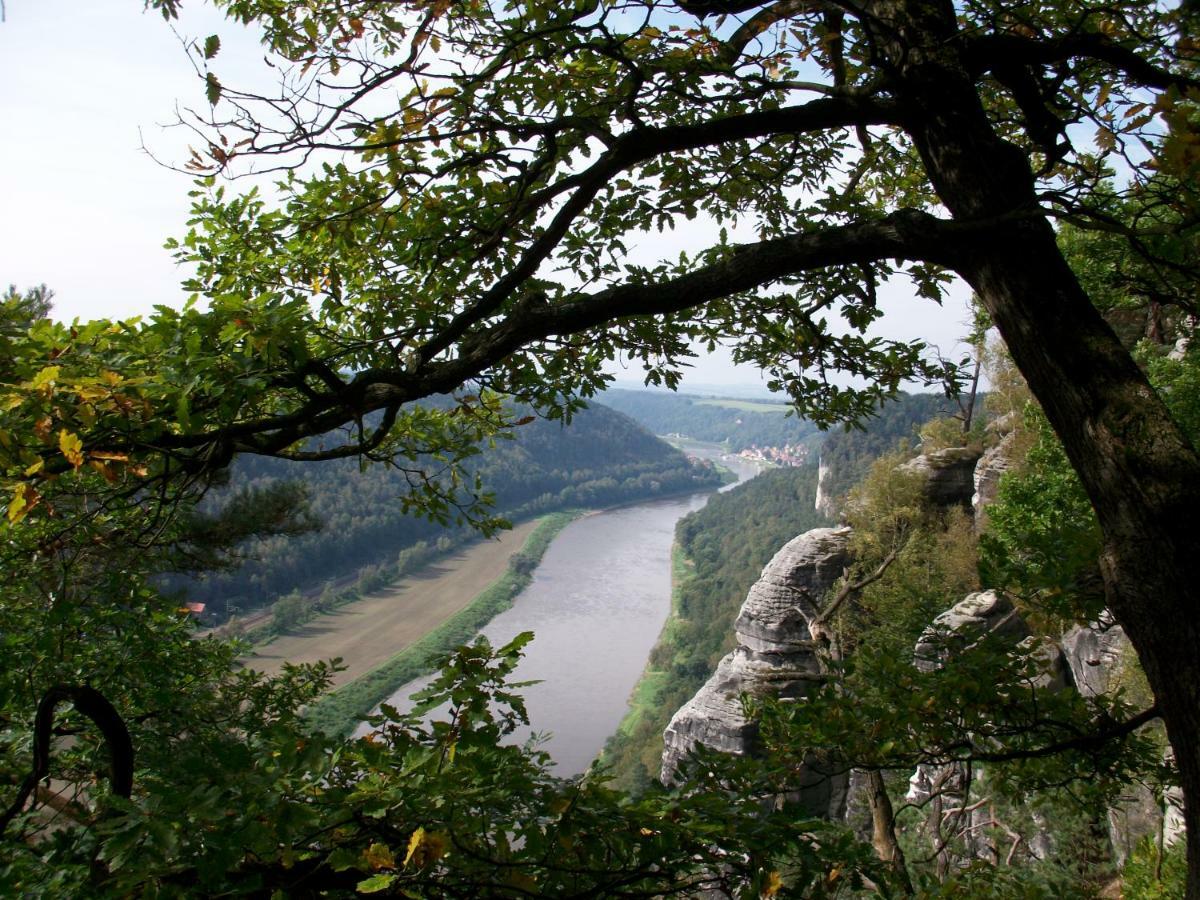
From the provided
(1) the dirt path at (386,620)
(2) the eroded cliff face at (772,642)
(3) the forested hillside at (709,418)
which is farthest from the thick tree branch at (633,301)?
(3) the forested hillside at (709,418)

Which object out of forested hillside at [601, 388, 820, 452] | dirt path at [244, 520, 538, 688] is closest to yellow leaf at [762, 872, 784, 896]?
dirt path at [244, 520, 538, 688]

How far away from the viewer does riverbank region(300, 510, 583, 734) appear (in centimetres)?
3047

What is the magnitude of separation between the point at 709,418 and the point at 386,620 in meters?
117

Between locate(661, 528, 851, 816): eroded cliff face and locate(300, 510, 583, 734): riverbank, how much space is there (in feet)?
25.4

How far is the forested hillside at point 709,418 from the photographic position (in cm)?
13250

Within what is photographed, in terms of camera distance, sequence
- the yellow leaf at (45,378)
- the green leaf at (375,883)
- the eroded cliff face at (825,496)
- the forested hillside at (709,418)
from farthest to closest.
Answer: the forested hillside at (709,418) → the eroded cliff face at (825,496) → the yellow leaf at (45,378) → the green leaf at (375,883)

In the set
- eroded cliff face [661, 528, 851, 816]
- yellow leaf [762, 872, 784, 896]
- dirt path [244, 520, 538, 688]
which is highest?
yellow leaf [762, 872, 784, 896]

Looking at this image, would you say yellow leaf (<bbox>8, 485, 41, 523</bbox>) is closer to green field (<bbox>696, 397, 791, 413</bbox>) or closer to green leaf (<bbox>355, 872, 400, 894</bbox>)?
green leaf (<bbox>355, 872, 400, 894</bbox>)

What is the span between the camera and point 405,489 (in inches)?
1718

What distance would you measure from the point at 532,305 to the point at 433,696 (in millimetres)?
1199

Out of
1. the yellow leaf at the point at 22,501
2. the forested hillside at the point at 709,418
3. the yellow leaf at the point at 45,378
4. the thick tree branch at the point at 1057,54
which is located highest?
the forested hillside at the point at 709,418

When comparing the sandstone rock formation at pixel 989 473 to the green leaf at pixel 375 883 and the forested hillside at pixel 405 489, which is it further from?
the green leaf at pixel 375 883

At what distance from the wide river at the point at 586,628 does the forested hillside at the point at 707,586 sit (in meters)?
1.38

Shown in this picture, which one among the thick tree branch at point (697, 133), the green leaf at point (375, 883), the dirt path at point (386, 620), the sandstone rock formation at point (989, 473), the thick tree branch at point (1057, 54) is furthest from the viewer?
the dirt path at point (386, 620)
